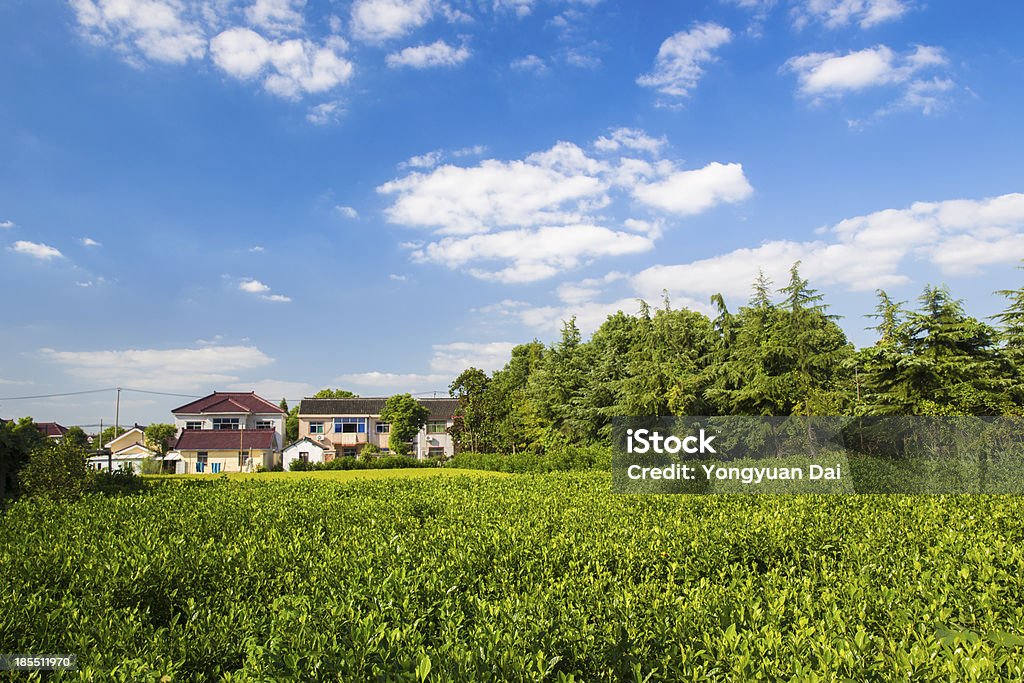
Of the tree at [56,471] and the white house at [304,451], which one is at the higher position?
the tree at [56,471]

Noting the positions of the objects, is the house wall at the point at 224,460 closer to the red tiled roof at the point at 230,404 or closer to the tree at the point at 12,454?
the red tiled roof at the point at 230,404

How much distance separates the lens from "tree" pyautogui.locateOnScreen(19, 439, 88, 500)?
13.2m

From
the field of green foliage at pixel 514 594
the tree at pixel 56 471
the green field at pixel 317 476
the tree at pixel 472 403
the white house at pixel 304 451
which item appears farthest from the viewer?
the white house at pixel 304 451

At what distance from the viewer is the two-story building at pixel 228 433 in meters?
48.7

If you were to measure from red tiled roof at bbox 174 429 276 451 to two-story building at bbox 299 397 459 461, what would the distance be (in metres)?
7.56

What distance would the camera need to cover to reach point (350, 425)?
196 ft

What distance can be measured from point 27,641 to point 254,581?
1571mm

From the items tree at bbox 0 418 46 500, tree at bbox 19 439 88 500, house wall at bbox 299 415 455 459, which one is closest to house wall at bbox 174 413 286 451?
house wall at bbox 299 415 455 459

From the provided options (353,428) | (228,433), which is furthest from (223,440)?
(353,428)

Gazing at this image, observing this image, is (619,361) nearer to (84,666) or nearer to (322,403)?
(84,666)

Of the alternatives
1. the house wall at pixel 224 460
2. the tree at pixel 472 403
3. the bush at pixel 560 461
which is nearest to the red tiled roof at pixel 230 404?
the house wall at pixel 224 460

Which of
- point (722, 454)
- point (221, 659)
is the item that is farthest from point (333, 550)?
point (722, 454)

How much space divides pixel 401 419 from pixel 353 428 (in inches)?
291

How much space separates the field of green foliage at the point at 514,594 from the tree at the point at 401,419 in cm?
4653
